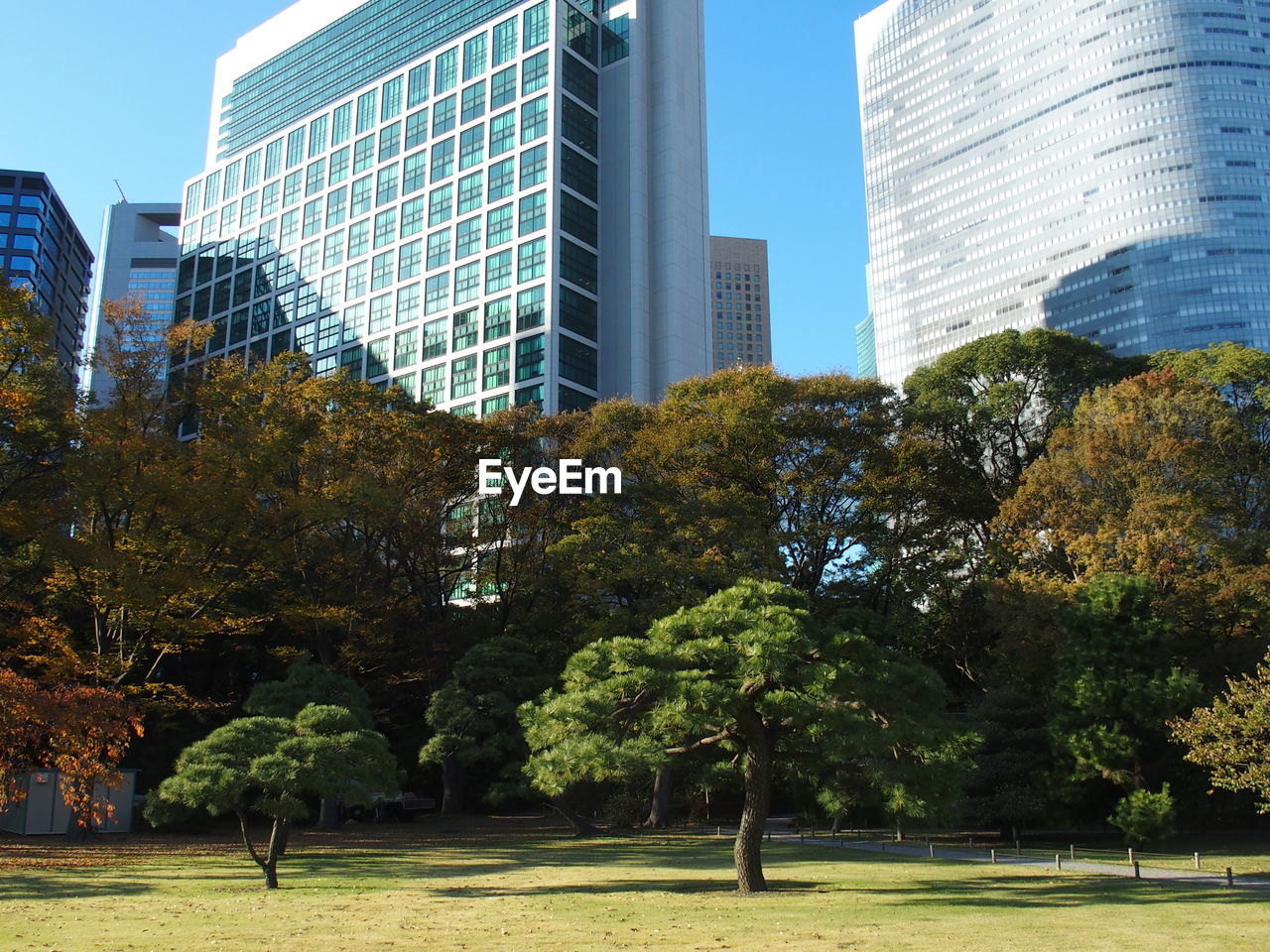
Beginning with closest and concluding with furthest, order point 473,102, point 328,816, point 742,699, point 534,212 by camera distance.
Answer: point 742,699 < point 328,816 < point 534,212 < point 473,102

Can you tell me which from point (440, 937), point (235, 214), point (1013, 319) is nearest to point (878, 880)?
point (440, 937)

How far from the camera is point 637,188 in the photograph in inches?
3211

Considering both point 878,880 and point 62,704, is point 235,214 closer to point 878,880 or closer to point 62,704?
point 62,704

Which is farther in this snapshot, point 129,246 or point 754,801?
point 129,246

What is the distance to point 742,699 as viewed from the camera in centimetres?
1542

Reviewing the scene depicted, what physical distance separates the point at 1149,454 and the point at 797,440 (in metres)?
12.8

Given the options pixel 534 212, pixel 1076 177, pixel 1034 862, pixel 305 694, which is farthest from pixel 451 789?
pixel 1076 177

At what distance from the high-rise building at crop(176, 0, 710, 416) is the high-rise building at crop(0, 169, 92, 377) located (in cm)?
2120

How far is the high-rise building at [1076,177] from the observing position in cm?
12506

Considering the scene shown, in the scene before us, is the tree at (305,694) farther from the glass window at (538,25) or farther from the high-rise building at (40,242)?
the high-rise building at (40,242)

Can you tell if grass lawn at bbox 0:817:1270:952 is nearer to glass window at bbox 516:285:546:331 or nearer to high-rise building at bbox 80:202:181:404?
glass window at bbox 516:285:546:331

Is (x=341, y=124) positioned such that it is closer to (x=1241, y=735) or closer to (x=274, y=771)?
(x=274, y=771)

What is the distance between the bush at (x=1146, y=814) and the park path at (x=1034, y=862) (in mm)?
2297

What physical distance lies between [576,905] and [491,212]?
72.5 m
